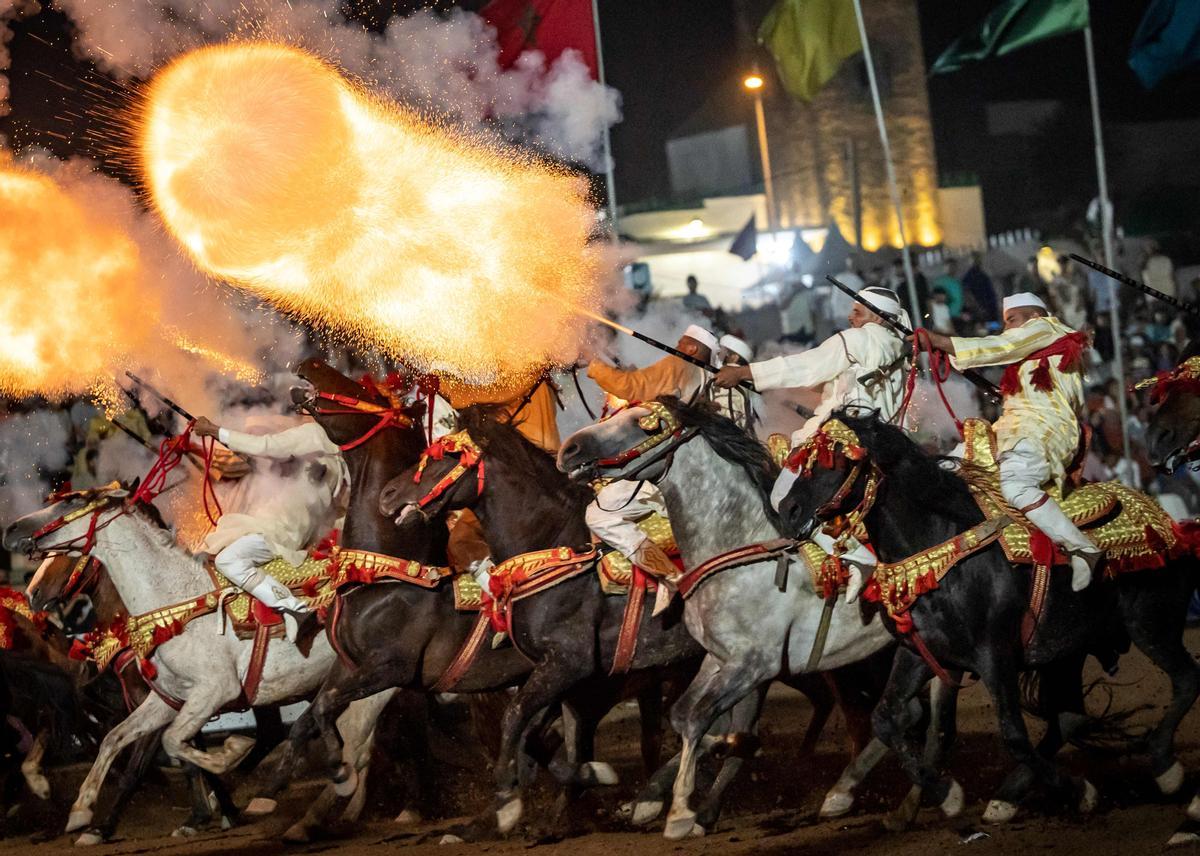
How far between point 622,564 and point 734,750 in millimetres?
1401

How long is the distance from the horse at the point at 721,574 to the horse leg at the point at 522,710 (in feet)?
2.87

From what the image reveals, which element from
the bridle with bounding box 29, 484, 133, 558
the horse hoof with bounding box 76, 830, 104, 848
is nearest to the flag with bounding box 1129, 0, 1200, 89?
the bridle with bounding box 29, 484, 133, 558

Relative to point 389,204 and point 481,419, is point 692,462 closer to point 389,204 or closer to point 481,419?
point 481,419

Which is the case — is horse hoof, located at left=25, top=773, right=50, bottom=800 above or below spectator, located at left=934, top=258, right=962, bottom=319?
below

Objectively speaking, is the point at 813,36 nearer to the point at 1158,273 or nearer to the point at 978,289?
the point at 978,289

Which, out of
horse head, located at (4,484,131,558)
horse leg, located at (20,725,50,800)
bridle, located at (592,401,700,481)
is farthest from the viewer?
horse leg, located at (20,725,50,800)

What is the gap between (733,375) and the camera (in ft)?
29.7

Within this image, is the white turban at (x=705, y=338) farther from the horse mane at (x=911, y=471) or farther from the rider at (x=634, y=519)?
the horse mane at (x=911, y=471)

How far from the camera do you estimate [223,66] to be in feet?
40.9

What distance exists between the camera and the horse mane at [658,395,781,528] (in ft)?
29.5

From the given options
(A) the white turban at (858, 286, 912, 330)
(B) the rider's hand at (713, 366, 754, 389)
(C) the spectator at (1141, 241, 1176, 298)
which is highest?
(C) the spectator at (1141, 241, 1176, 298)

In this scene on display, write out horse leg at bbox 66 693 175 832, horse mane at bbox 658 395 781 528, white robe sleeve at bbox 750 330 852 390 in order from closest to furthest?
horse mane at bbox 658 395 781 528 < white robe sleeve at bbox 750 330 852 390 < horse leg at bbox 66 693 175 832

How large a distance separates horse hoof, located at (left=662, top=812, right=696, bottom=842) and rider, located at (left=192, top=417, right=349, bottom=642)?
10.6 ft

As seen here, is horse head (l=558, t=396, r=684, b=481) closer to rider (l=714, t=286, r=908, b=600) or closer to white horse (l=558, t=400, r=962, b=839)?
white horse (l=558, t=400, r=962, b=839)
